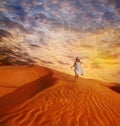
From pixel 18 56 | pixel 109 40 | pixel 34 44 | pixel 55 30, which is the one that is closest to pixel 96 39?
pixel 109 40

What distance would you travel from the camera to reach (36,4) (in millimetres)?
12508

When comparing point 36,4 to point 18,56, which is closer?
point 36,4

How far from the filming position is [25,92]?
11719 mm

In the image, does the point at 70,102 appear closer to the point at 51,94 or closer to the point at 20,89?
the point at 51,94

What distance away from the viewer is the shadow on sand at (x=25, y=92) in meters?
9.96

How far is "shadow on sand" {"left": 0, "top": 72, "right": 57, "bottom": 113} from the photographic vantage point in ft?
32.7

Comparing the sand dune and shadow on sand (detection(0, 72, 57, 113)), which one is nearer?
the sand dune

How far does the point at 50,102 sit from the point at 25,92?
2074 millimetres

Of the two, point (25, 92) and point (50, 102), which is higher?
point (25, 92)

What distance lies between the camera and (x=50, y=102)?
1006 centimetres

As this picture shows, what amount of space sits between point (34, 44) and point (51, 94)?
4.47 metres

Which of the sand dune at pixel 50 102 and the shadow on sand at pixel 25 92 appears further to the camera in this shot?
the shadow on sand at pixel 25 92

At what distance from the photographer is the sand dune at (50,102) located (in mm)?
8375

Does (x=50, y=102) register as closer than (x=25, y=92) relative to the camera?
Yes
